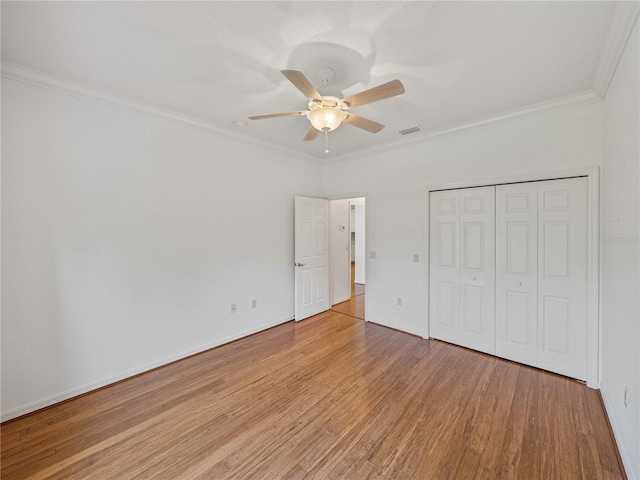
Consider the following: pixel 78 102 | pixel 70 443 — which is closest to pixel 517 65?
pixel 78 102

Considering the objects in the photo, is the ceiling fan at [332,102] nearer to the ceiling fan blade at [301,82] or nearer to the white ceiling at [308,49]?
the ceiling fan blade at [301,82]

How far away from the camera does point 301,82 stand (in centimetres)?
163

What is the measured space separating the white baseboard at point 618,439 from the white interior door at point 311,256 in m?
3.33

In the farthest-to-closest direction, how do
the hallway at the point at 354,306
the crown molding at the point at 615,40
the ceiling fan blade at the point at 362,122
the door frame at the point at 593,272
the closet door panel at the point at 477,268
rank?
the hallway at the point at 354,306 → the closet door panel at the point at 477,268 → the door frame at the point at 593,272 → the ceiling fan blade at the point at 362,122 → the crown molding at the point at 615,40

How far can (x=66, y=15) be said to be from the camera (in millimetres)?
1580

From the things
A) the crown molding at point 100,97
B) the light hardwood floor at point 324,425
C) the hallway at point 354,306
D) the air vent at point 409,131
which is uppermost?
the air vent at point 409,131

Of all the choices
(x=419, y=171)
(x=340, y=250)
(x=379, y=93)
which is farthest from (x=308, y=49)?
(x=340, y=250)

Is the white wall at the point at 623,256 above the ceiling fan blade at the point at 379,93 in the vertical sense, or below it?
below

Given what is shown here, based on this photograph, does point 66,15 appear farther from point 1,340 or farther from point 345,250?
point 345,250

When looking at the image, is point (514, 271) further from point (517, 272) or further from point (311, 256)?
point (311, 256)

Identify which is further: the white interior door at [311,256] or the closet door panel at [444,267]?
the white interior door at [311,256]

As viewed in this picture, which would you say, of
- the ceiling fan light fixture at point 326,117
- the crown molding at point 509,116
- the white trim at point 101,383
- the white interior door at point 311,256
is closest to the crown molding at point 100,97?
the white interior door at point 311,256

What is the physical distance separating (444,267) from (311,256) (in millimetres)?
1990

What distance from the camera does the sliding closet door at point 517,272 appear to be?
277 centimetres
